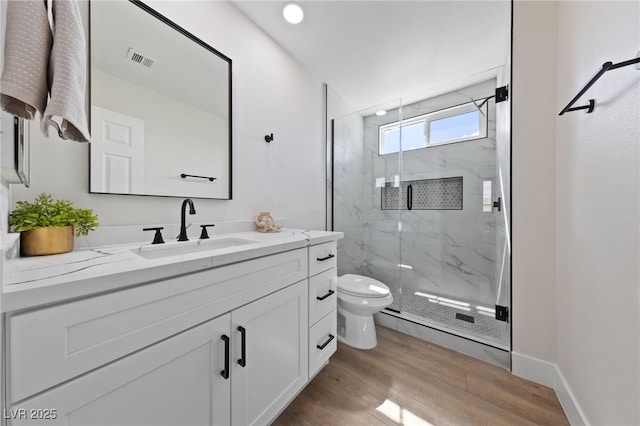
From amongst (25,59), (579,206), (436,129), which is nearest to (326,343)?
(579,206)

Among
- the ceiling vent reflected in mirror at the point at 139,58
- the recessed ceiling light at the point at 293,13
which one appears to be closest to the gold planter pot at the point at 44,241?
the ceiling vent reflected in mirror at the point at 139,58

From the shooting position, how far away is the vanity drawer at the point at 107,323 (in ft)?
1.44

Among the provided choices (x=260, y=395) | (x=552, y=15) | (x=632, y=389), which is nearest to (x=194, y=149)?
(x=260, y=395)

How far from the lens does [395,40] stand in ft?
5.70

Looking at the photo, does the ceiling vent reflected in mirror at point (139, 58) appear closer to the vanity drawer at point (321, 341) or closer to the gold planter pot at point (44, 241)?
the gold planter pot at point (44, 241)

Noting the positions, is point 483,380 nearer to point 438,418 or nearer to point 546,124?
point 438,418

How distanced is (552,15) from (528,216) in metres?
1.16

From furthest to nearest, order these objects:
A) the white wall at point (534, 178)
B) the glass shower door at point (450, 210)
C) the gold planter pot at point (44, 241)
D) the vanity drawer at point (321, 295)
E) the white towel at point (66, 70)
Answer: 1. the glass shower door at point (450, 210)
2. the white wall at point (534, 178)
3. the vanity drawer at point (321, 295)
4. the gold planter pot at point (44, 241)
5. the white towel at point (66, 70)

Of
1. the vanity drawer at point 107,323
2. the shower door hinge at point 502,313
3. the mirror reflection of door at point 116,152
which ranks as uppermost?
the mirror reflection of door at point 116,152

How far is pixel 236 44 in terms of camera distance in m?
1.52

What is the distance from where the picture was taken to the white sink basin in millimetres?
952

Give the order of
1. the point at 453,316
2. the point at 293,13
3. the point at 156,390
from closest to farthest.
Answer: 1. the point at 156,390
2. the point at 293,13
3. the point at 453,316

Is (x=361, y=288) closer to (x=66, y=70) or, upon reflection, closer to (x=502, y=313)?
(x=502, y=313)

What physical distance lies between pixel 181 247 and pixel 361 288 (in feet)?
4.24
